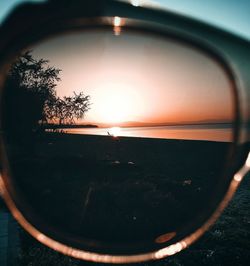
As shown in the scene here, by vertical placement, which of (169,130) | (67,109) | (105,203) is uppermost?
(67,109)

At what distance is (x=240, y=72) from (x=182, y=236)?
0.43 meters

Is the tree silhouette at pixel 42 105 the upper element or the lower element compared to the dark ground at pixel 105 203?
upper

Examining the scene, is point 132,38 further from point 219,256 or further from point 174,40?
point 219,256

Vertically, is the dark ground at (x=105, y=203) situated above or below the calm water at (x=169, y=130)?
below

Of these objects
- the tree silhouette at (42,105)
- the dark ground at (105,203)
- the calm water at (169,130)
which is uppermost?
the tree silhouette at (42,105)

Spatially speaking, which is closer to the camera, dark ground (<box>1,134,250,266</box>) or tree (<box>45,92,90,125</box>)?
A: dark ground (<box>1,134,250,266</box>)

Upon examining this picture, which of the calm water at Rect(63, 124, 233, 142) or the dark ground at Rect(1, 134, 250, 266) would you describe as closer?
the dark ground at Rect(1, 134, 250, 266)

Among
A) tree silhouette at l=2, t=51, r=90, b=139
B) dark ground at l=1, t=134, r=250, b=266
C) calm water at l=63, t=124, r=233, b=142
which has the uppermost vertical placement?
tree silhouette at l=2, t=51, r=90, b=139

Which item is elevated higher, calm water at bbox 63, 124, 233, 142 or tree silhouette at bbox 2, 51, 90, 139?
tree silhouette at bbox 2, 51, 90, 139

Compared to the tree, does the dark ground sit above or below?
below

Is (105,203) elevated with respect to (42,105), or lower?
lower

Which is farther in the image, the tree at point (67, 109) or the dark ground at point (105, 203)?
the tree at point (67, 109)

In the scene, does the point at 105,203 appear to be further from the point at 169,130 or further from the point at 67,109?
the point at 169,130

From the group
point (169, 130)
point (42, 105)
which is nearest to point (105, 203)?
point (42, 105)
